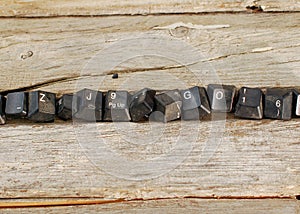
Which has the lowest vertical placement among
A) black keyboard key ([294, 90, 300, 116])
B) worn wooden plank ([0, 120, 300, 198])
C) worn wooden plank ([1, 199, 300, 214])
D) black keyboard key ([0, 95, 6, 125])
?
worn wooden plank ([1, 199, 300, 214])

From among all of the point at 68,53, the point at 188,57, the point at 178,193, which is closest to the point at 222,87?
the point at 188,57

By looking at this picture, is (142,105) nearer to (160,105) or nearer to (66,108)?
(160,105)

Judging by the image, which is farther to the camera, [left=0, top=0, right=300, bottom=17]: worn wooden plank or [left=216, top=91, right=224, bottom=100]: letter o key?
[left=0, top=0, right=300, bottom=17]: worn wooden plank

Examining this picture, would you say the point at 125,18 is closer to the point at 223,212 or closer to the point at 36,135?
the point at 36,135

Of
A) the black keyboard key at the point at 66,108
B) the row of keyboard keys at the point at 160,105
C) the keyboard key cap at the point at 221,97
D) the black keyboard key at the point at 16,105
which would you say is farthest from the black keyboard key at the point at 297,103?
the black keyboard key at the point at 16,105

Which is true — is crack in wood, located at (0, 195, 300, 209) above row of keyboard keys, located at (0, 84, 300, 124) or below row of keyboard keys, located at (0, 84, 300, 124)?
below

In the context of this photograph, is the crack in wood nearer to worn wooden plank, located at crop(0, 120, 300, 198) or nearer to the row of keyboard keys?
worn wooden plank, located at crop(0, 120, 300, 198)

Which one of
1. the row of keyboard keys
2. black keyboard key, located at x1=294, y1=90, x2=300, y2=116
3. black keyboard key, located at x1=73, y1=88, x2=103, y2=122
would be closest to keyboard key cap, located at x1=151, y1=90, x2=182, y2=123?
the row of keyboard keys
